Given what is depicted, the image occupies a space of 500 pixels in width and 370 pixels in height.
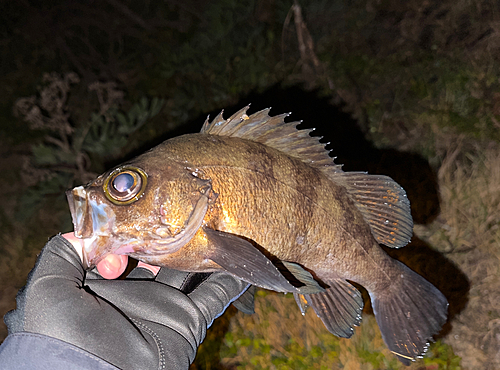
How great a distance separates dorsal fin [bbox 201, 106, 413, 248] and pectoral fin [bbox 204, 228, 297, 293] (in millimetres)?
563

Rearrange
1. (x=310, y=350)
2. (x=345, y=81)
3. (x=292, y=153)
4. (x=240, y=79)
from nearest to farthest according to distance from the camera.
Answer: (x=292, y=153)
(x=310, y=350)
(x=345, y=81)
(x=240, y=79)

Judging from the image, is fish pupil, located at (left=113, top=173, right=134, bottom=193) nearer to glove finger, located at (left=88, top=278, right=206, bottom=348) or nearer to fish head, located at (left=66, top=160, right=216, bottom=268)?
fish head, located at (left=66, top=160, right=216, bottom=268)

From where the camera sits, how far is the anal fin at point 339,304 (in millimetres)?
1941

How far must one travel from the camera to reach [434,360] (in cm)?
336

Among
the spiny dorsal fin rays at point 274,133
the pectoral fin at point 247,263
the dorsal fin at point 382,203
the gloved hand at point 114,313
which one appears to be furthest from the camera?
the dorsal fin at point 382,203

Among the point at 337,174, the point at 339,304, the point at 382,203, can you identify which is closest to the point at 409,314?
the point at 339,304

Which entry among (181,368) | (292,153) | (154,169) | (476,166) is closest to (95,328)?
(181,368)

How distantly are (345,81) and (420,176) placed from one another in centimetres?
188

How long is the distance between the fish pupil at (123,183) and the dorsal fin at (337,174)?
467 millimetres

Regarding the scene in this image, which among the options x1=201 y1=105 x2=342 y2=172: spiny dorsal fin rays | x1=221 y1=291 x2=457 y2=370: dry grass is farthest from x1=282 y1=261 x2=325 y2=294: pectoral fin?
x1=221 y1=291 x2=457 y2=370: dry grass

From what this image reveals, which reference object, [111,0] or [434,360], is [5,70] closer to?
[111,0]

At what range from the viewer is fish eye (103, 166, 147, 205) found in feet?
4.86

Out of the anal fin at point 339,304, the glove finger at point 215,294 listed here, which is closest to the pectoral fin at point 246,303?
the glove finger at point 215,294

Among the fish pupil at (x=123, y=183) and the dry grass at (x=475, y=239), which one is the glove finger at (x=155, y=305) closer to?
the fish pupil at (x=123, y=183)
